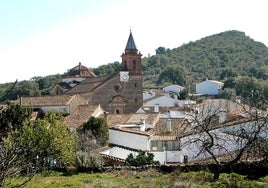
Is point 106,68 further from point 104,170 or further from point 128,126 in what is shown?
point 104,170

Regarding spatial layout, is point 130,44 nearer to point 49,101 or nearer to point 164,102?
point 164,102

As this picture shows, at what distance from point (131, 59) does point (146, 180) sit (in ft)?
131

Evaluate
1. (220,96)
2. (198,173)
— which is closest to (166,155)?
(198,173)

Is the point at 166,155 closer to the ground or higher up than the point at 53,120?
closer to the ground

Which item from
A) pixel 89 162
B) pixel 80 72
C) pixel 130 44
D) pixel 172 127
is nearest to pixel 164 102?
pixel 130 44

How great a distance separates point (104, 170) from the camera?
69.2 feet

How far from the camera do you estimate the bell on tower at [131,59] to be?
5653 cm

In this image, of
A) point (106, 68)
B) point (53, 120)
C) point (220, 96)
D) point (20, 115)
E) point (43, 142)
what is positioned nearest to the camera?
point (43, 142)

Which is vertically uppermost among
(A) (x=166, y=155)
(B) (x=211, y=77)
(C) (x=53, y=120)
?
(B) (x=211, y=77)

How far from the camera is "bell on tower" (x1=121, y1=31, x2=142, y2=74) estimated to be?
56.5 m

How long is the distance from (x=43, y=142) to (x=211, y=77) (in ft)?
331

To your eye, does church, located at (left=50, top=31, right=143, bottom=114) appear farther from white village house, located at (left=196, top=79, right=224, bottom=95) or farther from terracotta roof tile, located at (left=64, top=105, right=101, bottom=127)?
white village house, located at (left=196, top=79, right=224, bottom=95)

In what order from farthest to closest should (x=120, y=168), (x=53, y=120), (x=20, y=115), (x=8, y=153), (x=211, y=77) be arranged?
(x=211, y=77) → (x=20, y=115) → (x=53, y=120) → (x=120, y=168) → (x=8, y=153)

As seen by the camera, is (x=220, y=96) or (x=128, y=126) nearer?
(x=128, y=126)
